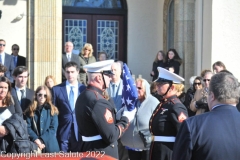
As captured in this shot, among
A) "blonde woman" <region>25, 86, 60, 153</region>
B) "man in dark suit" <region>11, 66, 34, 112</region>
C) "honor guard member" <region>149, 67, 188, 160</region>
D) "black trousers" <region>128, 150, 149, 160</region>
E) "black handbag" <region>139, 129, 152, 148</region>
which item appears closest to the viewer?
"honor guard member" <region>149, 67, 188, 160</region>

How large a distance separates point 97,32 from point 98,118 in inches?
346

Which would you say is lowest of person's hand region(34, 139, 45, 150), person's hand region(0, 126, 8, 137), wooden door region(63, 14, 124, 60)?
person's hand region(34, 139, 45, 150)

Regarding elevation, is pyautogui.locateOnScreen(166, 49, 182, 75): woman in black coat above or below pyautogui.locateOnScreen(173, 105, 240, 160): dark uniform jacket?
above

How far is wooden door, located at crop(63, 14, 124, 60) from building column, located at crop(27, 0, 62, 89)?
2.90m

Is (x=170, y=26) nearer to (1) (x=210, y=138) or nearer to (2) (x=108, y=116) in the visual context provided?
(2) (x=108, y=116)

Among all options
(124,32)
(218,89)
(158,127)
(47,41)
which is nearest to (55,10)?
(47,41)

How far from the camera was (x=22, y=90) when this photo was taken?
26.3 feet

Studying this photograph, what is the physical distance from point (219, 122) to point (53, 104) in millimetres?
4785

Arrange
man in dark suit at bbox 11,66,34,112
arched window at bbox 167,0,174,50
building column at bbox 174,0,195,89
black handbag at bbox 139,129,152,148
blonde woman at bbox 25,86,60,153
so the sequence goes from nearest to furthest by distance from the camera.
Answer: black handbag at bbox 139,129,152,148 < blonde woman at bbox 25,86,60,153 < man in dark suit at bbox 11,66,34,112 < building column at bbox 174,0,195,89 < arched window at bbox 167,0,174,50

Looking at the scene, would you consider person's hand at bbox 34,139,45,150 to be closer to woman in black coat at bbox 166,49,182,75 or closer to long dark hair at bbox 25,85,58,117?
long dark hair at bbox 25,85,58,117

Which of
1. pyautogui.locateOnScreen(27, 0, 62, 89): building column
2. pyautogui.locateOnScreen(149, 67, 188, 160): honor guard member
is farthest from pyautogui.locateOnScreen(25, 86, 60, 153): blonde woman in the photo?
pyautogui.locateOnScreen(27, 0, 62, 89): building column

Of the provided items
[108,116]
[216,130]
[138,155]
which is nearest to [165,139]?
[108,116]

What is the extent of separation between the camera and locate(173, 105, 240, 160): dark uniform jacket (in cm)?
341

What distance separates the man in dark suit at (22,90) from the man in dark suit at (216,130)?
15.6 ft
